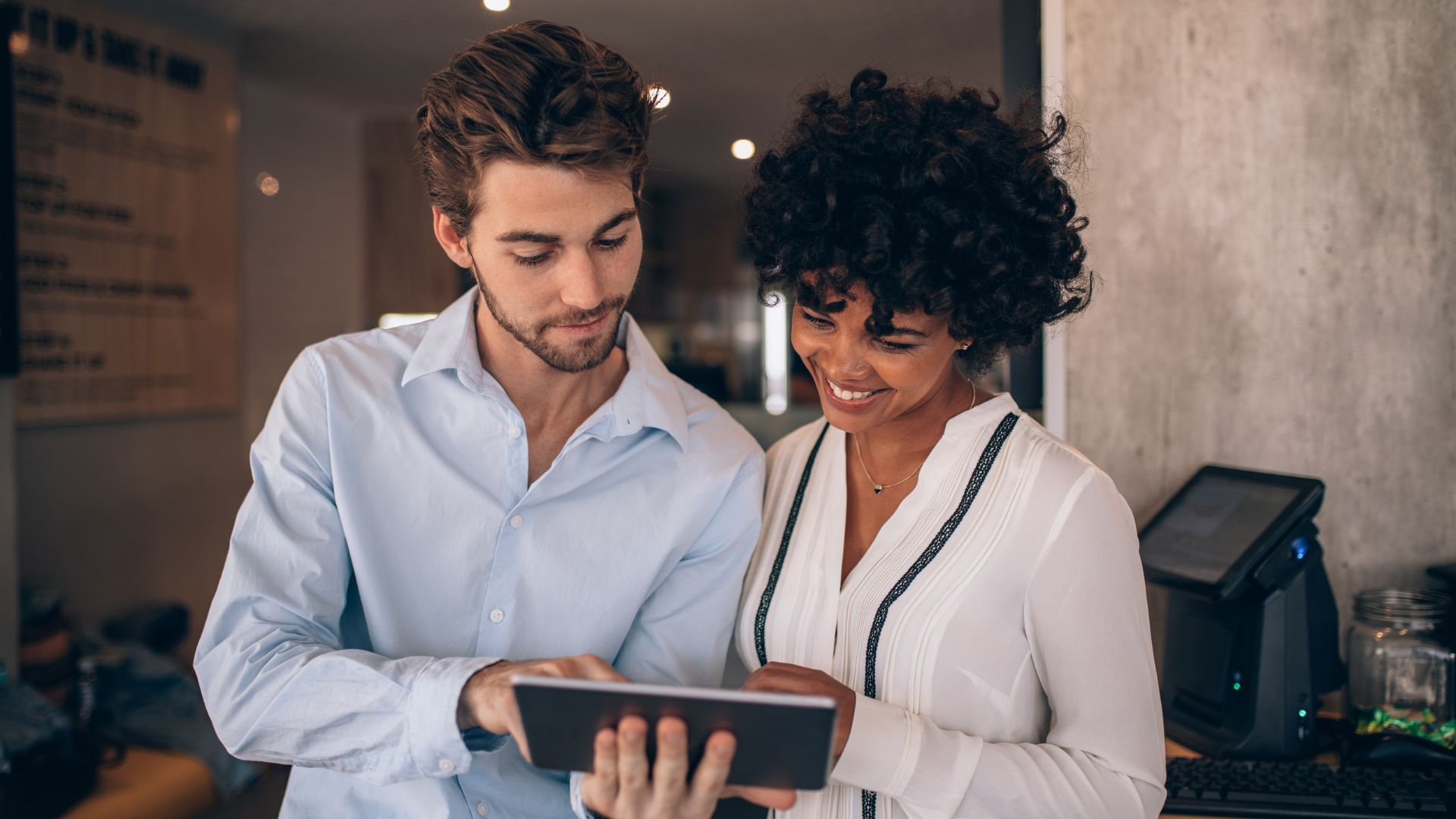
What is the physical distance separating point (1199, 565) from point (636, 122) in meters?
1.11

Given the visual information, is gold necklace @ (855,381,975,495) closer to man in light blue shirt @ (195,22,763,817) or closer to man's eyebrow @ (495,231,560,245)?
man in light blue shirt @ (195,22,763,817)

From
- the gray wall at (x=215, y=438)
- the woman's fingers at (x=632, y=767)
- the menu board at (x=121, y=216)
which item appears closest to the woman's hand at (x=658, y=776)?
the woman's fingers at (x=632, y=767)

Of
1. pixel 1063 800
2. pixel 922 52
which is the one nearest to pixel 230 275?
pixel 922 52

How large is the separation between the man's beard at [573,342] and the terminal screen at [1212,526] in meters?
0.98

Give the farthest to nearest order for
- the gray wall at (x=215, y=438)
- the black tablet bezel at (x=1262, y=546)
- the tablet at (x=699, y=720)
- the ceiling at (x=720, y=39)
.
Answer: the gray wall at (x=215, y=438), the ceiling at (x=720, y=39), the black tablet bezel at (x=1262, y=546), the tablet at (x=699, y=720)

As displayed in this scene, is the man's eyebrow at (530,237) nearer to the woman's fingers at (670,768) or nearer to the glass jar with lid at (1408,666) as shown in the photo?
the woman's fingers at (670,768)

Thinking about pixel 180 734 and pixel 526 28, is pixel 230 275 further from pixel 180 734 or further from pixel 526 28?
pixel 526 28

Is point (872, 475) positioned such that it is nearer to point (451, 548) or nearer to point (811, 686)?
point (811, 686)

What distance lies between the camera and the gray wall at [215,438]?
3.12 meters

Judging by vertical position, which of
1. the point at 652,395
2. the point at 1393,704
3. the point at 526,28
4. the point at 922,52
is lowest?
the point at 1393,704

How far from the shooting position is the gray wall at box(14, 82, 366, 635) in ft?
10.3

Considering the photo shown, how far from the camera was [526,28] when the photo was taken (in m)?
1.36

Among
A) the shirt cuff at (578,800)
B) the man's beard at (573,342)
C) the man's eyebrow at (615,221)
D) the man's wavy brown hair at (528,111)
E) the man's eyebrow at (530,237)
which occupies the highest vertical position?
the man's wavy brown hair at (528,111)

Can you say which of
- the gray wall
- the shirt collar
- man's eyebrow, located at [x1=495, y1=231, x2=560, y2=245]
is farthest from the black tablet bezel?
the gray wall
